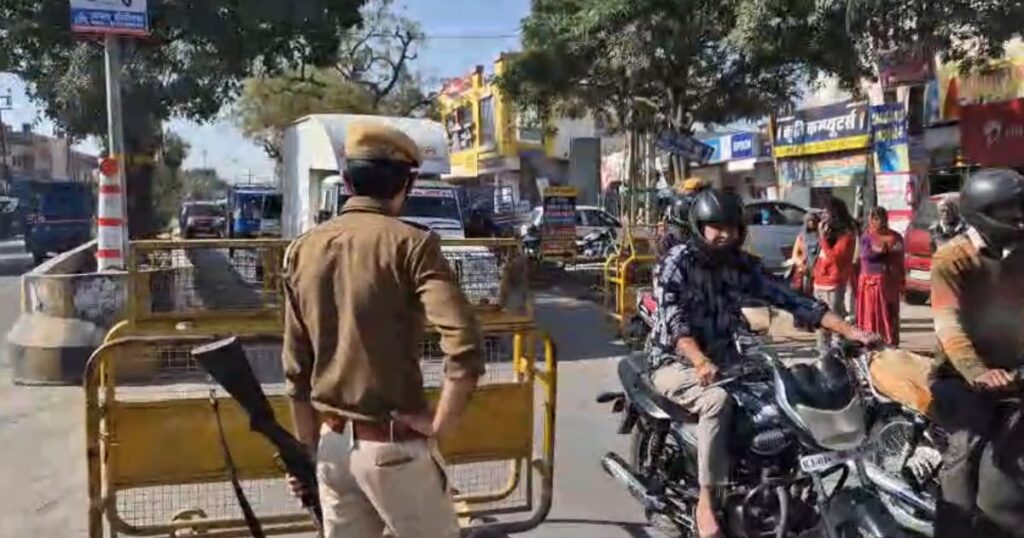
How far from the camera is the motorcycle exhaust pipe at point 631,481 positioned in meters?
4.78

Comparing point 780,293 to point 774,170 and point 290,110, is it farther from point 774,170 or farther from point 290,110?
point 290,110

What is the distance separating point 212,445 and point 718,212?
239 centimetres

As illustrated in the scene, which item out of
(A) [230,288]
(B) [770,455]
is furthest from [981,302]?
(A) [230,288]

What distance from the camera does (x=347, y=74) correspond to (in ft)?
142

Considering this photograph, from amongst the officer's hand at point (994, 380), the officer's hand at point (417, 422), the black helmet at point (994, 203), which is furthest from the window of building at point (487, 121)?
the officer's hand at point (417, 422)

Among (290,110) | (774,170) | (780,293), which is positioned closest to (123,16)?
(780,293)

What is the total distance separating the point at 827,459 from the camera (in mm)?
3770

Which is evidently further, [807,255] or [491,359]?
Result: [807,255]

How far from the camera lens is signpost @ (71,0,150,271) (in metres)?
10.5

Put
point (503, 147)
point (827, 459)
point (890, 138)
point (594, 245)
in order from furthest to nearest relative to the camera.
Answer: point (503, 147) → point (594, 245) → point (890, 138) → point (827, 459)

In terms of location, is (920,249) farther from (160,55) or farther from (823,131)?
(160,55)

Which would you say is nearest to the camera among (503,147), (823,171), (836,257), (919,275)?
(836,257)

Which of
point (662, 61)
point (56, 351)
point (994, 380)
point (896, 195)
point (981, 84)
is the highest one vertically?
point (662, 61)

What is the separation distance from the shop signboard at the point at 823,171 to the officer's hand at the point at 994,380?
20.3m
